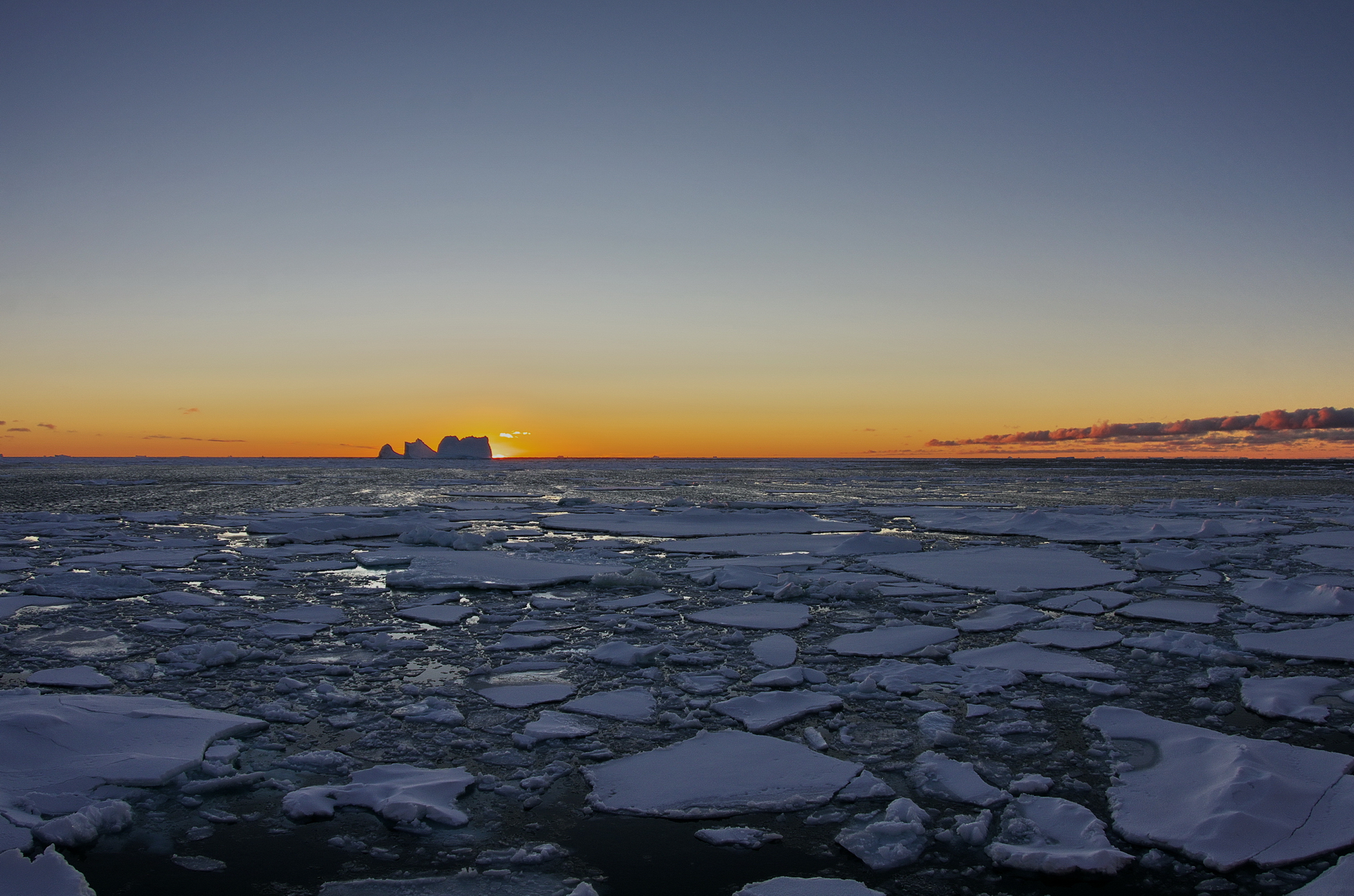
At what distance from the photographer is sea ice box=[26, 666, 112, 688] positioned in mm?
3873

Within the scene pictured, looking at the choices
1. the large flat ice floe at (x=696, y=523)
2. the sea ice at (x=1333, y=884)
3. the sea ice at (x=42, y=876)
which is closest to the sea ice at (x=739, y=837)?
the sea ice at (x=1333, y=884)

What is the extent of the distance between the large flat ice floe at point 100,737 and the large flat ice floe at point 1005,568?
5663 mm

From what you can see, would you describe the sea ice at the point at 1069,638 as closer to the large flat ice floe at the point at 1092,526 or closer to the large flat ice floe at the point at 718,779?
the large flat ice floe at the point at 718,779

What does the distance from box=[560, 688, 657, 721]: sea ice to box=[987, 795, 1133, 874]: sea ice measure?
155 centimetres

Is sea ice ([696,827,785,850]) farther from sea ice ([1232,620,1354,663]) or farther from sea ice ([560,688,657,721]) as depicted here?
sea ice ([1232,620,1354,663])

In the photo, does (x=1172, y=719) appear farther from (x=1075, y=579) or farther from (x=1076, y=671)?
(x=1075, y=579)

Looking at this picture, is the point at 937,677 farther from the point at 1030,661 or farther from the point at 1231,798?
the point at 1231,798

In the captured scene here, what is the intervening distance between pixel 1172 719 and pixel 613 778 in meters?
2.47

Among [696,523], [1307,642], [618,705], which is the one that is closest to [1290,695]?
[1307,642]

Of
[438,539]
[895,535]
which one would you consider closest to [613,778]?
[438,539]

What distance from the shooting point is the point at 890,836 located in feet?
8.19

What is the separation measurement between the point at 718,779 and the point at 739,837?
415mm

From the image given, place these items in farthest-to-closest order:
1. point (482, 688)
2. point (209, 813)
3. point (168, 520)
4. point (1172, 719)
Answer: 1. point (168, 520)
2. point (482, 688)
3. point (1172, 719)
4. point (209, 813)

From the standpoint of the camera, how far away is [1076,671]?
14.0 feet
